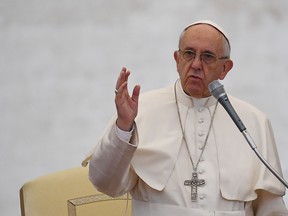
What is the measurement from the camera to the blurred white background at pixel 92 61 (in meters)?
7.00

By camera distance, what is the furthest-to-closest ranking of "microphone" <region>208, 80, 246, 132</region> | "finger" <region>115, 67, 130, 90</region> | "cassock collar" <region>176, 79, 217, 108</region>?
"cassock collar" <region>176, 79, 217, 108</region>, "finger" <region>115, 67, 130, 90</region>, "microphone" <region>208, 80, 246, 132</region>

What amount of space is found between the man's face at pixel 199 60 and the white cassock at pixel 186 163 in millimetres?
187

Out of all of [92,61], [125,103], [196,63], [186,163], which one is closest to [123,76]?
[125,103]

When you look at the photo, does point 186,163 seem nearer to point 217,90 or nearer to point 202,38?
point 202,38

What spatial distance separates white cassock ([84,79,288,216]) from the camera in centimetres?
434

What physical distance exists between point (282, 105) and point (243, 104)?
2.40 metres

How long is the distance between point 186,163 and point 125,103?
545mm

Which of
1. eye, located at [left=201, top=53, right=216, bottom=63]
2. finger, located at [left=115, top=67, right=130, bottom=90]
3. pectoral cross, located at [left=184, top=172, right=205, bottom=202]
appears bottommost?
pectoral cross, located at [left=184, top=172, right=205, bottom=202]

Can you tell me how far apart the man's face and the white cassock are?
0.19 meters

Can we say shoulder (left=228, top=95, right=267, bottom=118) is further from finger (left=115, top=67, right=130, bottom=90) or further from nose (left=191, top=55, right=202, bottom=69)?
Result: finger (left=115, top=67, right=130, bottom=90)

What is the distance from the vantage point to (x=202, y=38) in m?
4.54

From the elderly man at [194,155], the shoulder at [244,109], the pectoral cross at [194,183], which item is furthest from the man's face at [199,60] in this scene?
the pectoral cross at [194,183]

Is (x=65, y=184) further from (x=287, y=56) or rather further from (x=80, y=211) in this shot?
(x=287, y=56)

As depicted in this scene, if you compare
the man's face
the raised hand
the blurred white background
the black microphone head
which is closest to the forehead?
the man's face
